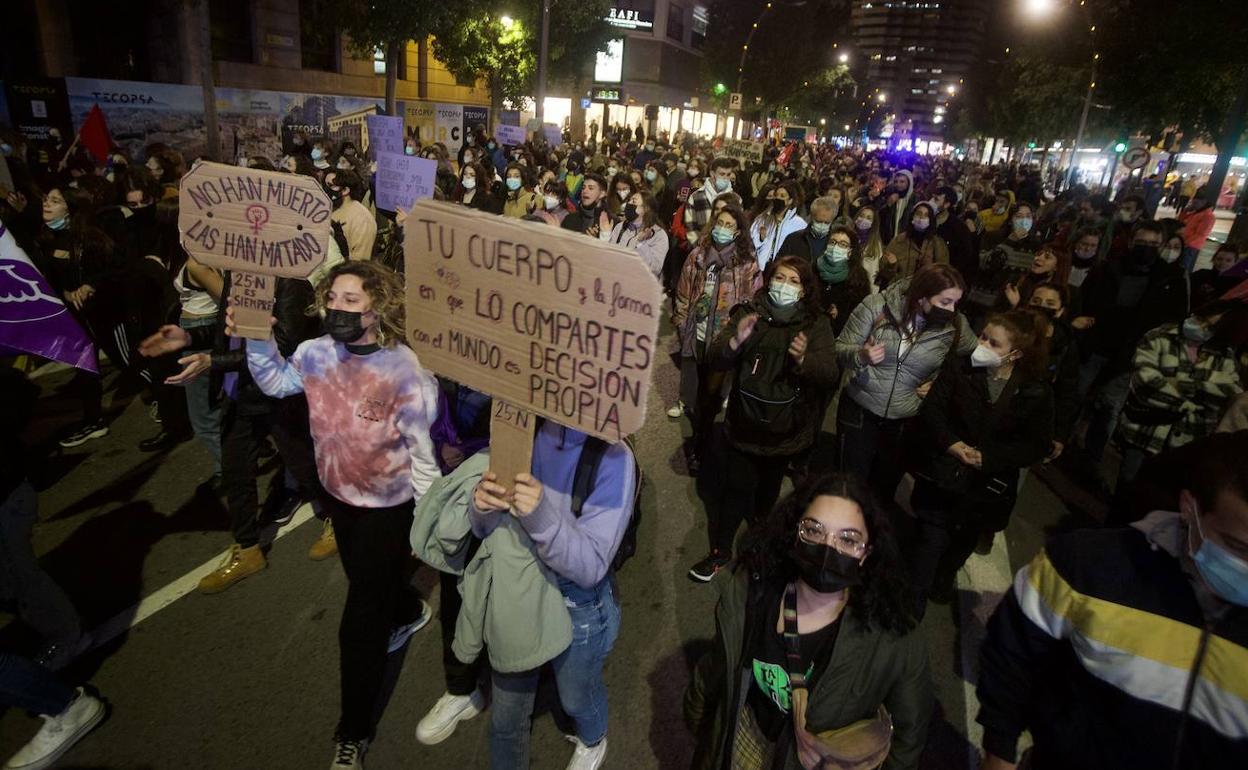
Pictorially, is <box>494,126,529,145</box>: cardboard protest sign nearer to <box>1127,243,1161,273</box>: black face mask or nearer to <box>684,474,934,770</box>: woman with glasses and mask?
<box>1127,243,1161,273</box>: black face mask

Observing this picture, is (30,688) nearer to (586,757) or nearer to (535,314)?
(586,757)

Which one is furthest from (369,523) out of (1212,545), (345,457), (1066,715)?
(1212,545)

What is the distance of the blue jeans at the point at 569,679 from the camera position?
8.12 ft

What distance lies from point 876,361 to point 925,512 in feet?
2.94

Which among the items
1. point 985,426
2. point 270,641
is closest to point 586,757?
point 270,641

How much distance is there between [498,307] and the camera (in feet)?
6.39

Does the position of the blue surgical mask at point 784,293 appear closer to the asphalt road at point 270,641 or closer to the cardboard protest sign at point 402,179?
the asphalt road at point 270,641

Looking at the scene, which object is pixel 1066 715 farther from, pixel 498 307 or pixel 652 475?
pixel 652 475

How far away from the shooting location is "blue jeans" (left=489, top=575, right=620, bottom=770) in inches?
97.4

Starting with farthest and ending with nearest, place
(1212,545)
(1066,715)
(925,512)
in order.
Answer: (925,512) < (1066,715) < (1212,545)

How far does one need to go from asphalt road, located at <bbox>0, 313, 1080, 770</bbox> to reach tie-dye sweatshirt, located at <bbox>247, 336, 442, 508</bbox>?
1136mm

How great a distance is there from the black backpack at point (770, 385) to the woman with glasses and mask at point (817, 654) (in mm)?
1559

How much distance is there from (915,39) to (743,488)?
223748mm

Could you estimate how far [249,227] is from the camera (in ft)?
10.2
